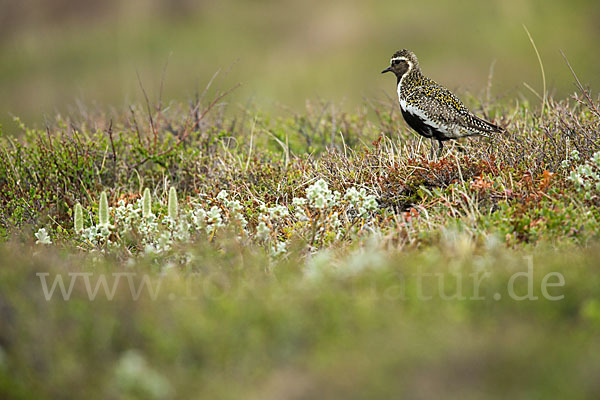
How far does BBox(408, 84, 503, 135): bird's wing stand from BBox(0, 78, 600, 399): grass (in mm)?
245

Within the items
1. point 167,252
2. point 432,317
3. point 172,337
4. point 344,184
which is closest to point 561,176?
point 344,184

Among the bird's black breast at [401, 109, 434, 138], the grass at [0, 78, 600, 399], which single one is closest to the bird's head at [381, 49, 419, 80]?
the bird's black breast at [401, 109, 434, 138]

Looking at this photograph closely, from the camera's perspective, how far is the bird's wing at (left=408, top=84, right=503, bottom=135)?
6.19 m

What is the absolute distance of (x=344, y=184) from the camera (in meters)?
6.26

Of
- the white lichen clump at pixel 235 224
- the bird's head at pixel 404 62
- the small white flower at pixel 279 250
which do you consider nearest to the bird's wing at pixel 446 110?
the bird's head at pixel 404 62

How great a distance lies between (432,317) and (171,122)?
20.2 feet

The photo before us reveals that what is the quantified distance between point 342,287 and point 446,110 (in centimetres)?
296

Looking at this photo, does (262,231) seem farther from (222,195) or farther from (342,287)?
(342,287)

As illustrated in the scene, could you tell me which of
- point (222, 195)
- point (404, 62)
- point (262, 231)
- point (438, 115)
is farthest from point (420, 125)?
point (262, 231)

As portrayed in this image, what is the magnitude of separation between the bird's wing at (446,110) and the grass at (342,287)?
25 centimetres

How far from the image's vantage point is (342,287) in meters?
3.84

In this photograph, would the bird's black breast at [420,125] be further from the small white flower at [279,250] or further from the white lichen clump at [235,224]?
the small white flower at [279,250]

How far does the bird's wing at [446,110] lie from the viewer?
6.19 m

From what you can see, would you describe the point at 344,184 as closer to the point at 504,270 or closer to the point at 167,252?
the point at 167,252
